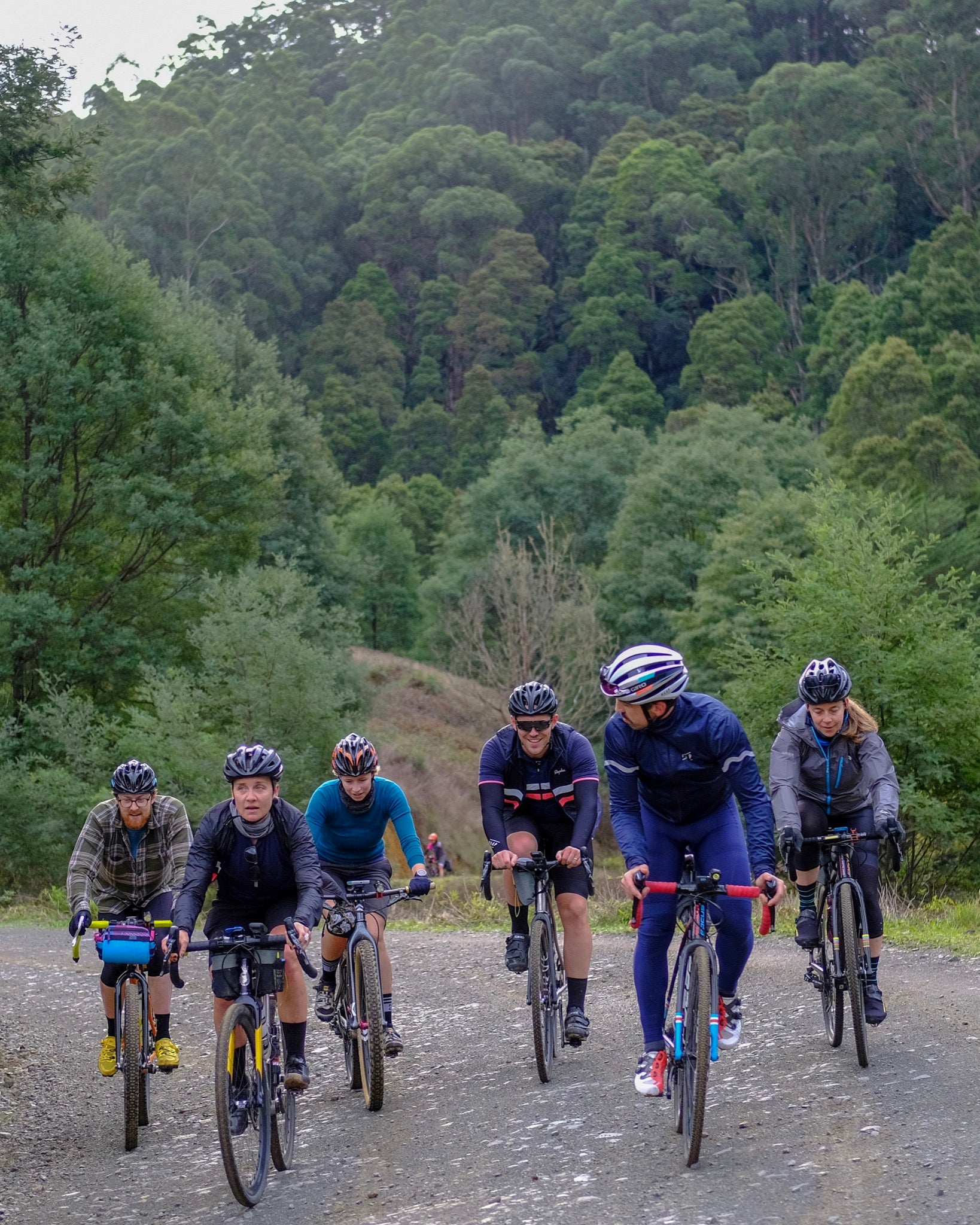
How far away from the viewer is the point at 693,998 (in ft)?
18.5

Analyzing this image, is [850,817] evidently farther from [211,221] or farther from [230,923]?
[211,221]

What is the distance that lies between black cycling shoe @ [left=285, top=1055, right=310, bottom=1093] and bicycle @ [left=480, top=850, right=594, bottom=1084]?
122cm

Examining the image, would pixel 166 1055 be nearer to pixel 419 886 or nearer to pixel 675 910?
pixel 419 886

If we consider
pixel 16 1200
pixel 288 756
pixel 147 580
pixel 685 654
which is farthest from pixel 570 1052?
pixel 685 654

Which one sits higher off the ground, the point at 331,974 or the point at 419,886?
the point at 419,886

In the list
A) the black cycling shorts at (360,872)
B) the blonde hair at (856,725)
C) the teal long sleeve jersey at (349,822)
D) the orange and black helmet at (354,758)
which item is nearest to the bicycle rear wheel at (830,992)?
the blonde hair at (856,725)

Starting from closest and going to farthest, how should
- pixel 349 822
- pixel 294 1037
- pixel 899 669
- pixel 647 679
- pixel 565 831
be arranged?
pixel 647 679
pixel 294 1037
pixel 565 831
pixel 349 822
pixel 899 669

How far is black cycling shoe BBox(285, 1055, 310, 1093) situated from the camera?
6.27 m

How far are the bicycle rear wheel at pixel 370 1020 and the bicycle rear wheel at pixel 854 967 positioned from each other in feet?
7.49

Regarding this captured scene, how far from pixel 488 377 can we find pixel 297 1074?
96.9 meters

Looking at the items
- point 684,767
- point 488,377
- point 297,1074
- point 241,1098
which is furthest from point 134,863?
point 488,377

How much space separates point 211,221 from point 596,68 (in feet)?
151

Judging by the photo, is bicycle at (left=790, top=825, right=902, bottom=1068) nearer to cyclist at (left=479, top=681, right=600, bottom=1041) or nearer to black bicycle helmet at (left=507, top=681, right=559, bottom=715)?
cyclist at (left=479, top=681, right=600, bottom=1041)

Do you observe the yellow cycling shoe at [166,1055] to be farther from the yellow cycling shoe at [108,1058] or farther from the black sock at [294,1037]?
the black sock at [294,1037]
